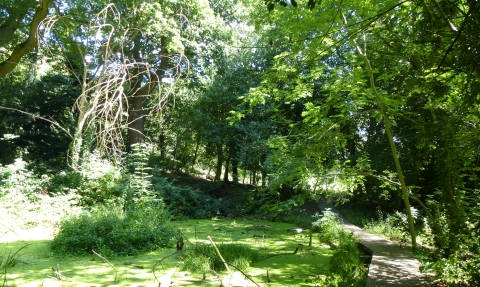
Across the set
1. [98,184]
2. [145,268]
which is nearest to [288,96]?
[145,268]

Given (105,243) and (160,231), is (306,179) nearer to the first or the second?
(160,231)

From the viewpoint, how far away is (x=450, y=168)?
12.3ft

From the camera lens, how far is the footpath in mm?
3609

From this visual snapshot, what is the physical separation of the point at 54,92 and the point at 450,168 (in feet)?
41.8

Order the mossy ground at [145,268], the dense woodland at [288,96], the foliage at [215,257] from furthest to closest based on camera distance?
1. the foliage at [215,257]
2. the mossy ground at [145,268]
3. the dense woodland at [288,96]

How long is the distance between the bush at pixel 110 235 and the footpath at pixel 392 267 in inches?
136

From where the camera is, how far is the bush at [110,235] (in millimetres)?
5305

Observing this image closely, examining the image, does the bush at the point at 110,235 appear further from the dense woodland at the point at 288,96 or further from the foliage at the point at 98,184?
the foliage at the point at 98,184

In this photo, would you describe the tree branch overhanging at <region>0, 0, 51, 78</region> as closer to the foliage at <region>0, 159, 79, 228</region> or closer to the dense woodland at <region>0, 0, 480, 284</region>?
the dense woodland at <region>0, 0, 480, 284</region>

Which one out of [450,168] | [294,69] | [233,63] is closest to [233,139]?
[233,63]

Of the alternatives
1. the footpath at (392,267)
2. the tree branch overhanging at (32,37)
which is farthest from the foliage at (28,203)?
the footpath at (392,267)

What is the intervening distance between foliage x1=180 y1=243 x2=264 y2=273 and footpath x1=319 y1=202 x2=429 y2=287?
5.35 ft

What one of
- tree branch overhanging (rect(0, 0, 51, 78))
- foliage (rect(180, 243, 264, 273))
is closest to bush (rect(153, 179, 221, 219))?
tree branch overhanging (rect(0, 0, 51, 78))

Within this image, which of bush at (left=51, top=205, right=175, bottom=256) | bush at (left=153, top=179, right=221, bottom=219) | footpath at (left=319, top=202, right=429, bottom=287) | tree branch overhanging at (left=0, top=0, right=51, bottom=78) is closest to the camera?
footpath at (left=319, top=202, right=429, bottom=287)
